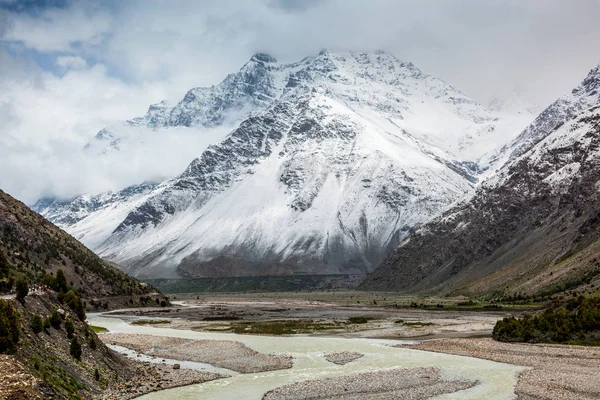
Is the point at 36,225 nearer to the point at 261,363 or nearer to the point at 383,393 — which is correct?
the point at 261,363

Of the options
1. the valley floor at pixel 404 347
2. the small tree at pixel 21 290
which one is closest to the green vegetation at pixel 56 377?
the small tree at pixel 21 290

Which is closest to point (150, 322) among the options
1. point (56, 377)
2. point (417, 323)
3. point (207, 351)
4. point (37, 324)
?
point (207, 351)

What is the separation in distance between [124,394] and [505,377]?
3784cm

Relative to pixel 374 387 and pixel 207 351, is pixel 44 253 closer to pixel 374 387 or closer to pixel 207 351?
pixel 207 351

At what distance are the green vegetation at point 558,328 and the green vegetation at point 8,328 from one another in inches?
2692

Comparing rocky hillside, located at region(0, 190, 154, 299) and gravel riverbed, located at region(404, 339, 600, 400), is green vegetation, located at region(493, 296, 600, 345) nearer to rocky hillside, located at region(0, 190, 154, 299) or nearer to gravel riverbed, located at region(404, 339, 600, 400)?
gravel riverbed, located at region(404, 339, 600, 400)

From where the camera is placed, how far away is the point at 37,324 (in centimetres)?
5203

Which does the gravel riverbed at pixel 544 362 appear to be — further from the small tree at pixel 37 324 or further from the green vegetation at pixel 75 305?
the green vegetation at pixel 75 305

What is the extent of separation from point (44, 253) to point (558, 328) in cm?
13513

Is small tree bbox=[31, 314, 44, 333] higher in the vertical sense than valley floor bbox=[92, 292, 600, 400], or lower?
higher

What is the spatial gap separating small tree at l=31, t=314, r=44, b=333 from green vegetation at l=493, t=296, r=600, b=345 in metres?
64.7

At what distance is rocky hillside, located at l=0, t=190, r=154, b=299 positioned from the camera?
15225 centimetres

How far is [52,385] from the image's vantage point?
41.8 meters

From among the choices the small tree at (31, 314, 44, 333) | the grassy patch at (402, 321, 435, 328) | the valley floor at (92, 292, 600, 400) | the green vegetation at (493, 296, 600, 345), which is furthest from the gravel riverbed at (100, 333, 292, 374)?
the grassy patch at (402, 321, 435, 328)
